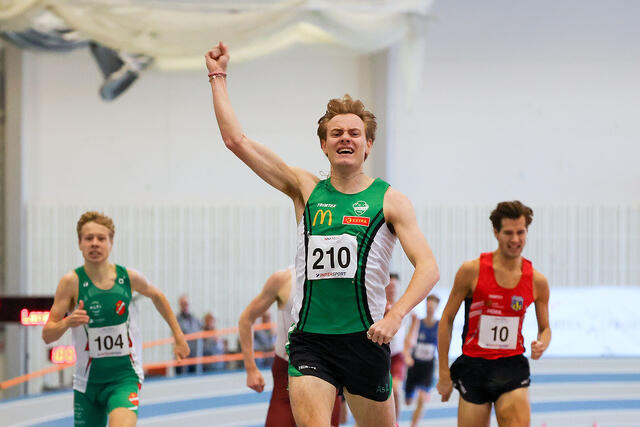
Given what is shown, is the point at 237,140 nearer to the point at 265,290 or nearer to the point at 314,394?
the point at 314,394

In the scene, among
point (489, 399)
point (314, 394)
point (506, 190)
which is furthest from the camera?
point (506, 190)

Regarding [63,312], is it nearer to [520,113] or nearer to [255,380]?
[255,380]

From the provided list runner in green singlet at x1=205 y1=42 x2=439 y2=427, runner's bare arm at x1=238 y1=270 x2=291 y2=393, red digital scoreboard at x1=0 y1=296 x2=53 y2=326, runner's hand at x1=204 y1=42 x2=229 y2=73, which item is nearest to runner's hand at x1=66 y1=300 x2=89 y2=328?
runner's bare arm at x1=238 y1=270 x2=291 y2=393

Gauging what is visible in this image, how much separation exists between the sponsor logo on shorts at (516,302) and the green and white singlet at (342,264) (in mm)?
1803

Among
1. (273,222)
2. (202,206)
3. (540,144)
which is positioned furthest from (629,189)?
(202,206)

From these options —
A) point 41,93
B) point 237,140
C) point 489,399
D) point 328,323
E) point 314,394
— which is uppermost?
point 41,93

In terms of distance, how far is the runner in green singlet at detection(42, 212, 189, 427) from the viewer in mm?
5242

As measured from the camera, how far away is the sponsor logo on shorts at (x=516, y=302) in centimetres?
525

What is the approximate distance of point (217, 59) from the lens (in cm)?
380

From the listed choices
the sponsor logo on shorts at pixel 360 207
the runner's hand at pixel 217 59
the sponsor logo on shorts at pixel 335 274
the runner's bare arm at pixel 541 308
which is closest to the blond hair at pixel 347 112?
the sponsor logo on shorts at pixel 360 207

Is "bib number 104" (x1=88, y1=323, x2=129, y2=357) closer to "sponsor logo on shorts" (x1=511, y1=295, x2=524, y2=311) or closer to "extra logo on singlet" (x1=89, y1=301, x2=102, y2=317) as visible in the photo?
"extra logo on singlet" (x1=89, y1=301, x2=102, y2=317)

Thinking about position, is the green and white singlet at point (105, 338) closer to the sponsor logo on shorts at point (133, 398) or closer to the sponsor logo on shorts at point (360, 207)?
the sponsor logo on shorts at point (133, 398)

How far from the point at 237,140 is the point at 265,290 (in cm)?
180

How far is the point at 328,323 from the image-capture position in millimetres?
3629
